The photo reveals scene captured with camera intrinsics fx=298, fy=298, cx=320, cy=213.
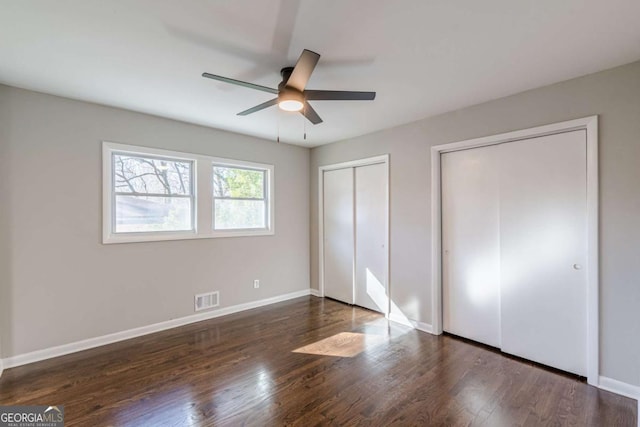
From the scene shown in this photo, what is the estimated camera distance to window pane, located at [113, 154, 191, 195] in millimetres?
3396

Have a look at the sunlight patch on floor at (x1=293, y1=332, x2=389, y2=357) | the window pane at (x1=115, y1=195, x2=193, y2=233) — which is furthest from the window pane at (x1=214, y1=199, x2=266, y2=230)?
the sunlight patch on floor at (x1=293, y1=332, x2=389, y2=357)

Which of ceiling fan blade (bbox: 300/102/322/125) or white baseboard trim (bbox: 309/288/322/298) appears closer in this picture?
ceiling fan blade (bbox: 300/102/322/125)

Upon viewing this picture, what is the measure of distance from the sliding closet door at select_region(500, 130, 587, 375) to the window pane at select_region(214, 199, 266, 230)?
3.24 metres

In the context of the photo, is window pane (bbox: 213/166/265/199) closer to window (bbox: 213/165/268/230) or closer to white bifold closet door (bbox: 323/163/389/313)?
window (bbox: 213/165/268/230)

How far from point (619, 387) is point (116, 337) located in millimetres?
4667

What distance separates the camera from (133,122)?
11.1ft

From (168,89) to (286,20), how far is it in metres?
1.57

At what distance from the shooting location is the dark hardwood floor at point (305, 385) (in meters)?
2.07

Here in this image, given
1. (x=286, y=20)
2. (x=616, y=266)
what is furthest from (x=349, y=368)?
(x=286, y=20)

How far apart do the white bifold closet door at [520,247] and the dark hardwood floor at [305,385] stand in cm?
27

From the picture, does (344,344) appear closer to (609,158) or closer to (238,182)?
(238,182)

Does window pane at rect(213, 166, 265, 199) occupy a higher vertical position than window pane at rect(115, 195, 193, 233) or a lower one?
higher

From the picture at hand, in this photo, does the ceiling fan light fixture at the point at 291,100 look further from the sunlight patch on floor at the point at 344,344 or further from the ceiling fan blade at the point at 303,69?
the sunlight patch on floor at the point at 344,344

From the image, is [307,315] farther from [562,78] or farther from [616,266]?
[562,78]
